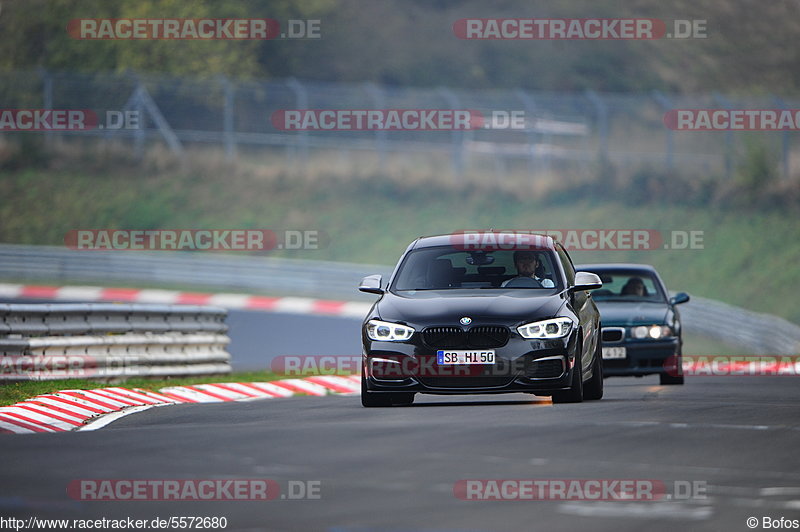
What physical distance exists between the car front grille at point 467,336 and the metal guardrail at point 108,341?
558cm

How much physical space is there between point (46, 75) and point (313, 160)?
11858 mm

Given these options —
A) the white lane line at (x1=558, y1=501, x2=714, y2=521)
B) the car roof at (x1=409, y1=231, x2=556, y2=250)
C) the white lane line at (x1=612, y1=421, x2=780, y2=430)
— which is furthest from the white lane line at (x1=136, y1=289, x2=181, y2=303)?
the white lane line at (x1=558, y1=501, x2=714, y2=521)

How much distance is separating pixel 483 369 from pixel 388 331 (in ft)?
3.02

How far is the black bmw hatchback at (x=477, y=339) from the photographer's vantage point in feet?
44.8

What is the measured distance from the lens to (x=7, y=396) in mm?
16031

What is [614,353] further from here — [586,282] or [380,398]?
[380,398]

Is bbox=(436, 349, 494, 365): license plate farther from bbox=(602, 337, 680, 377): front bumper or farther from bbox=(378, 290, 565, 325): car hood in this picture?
bbox=(602, 337, 680, 377): front bumper

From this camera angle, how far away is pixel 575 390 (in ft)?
46.7

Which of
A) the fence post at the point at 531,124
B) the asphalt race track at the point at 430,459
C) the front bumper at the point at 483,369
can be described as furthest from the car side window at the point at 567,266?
the fence post at the point at 531,124

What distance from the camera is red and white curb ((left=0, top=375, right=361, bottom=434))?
13.2 metres

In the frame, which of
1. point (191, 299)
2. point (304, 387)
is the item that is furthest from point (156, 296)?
point (304, 387)

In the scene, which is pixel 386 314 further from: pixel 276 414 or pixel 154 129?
pixel 154 129

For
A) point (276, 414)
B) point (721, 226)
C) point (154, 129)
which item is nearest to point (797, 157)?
point (721, 226)

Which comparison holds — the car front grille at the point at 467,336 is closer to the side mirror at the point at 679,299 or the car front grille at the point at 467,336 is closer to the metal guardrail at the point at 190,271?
the side mirror at the point at 679,299
